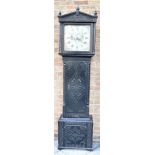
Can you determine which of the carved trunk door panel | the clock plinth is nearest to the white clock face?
the clock plinth

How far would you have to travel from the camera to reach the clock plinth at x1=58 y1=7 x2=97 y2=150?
2.59 metres

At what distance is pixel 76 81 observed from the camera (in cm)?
272

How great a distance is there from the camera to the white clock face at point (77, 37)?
8.51ft

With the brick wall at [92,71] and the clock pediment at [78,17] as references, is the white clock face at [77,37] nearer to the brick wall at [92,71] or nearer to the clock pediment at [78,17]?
the clock pediment at [78,17]

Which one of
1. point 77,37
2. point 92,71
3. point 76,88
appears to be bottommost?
point 76,88

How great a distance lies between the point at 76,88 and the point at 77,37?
53 cm

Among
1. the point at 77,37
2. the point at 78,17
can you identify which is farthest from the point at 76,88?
the point at 78,17

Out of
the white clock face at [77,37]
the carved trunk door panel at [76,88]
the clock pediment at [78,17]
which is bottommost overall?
the carved trunk door panel at [76,88]

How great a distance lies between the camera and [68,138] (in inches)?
108

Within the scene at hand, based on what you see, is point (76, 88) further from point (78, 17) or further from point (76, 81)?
point (78, 17)

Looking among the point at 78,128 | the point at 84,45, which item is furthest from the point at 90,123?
the point at 84,45

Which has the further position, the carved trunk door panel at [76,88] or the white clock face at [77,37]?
the carved trunk door panel at [76,88]

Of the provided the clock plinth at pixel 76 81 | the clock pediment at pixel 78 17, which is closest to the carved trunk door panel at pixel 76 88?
the clock plinth at pixel 76 81

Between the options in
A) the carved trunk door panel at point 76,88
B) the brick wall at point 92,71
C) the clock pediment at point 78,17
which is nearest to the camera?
the clock pediment at point 78,17
